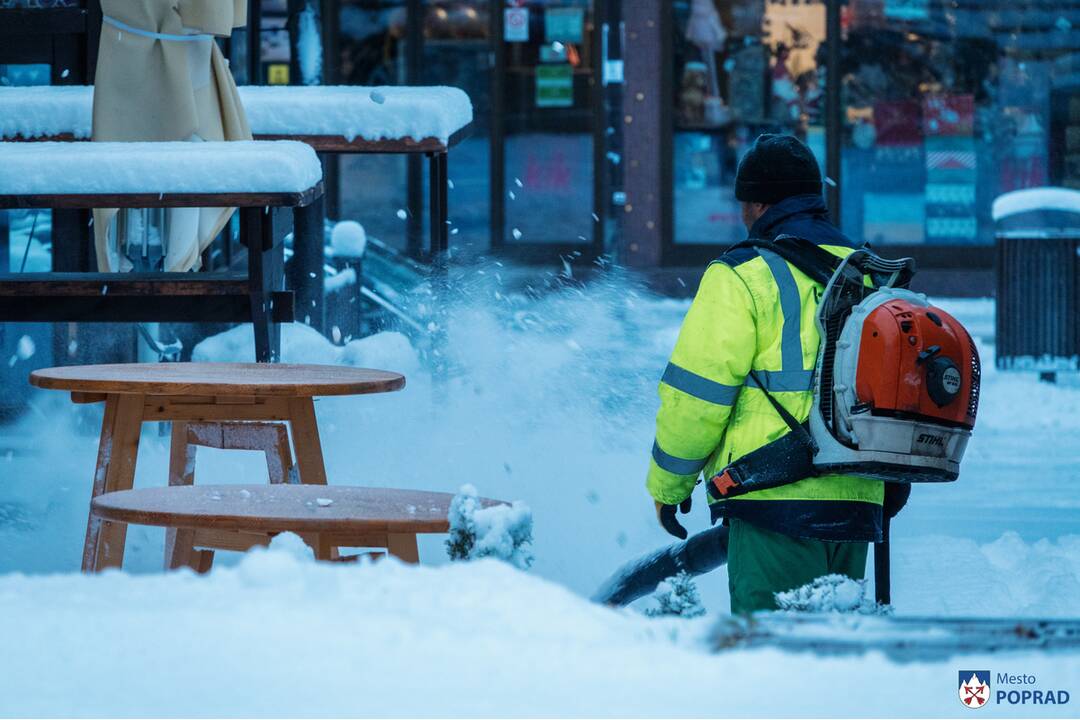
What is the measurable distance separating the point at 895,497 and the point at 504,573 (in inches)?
72.5

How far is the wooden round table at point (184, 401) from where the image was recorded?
411 cm

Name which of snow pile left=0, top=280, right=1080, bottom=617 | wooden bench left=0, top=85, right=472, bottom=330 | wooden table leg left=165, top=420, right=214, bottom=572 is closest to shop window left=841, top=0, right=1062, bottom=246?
snow pile left=0, top=280, right=1080, bottom=617

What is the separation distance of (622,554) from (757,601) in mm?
2085

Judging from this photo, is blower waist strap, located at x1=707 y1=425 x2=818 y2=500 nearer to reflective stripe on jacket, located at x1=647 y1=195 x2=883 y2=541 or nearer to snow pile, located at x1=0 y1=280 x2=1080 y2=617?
reflective stripe on jacket, located at x1=647 y1=195 x2=883 y2=541

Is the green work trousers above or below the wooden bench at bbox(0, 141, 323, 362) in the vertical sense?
below

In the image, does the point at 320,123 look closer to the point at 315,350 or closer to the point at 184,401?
the point at 315,350

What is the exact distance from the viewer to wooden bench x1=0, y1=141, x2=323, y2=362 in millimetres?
5562

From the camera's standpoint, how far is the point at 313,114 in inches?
274

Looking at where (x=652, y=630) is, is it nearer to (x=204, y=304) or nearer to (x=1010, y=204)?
(x=204, y=304)

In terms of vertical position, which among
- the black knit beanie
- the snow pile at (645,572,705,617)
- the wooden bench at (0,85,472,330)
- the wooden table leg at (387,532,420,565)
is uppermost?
the wooden bench at (0,85,472,330)

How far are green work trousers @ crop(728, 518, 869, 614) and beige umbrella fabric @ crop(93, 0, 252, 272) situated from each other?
3318 millimetres

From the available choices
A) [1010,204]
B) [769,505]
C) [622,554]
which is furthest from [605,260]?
[769,505]

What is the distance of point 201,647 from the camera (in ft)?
7.42

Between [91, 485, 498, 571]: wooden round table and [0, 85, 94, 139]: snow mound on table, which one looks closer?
[91, 485, 498, 571]: wooden round table
